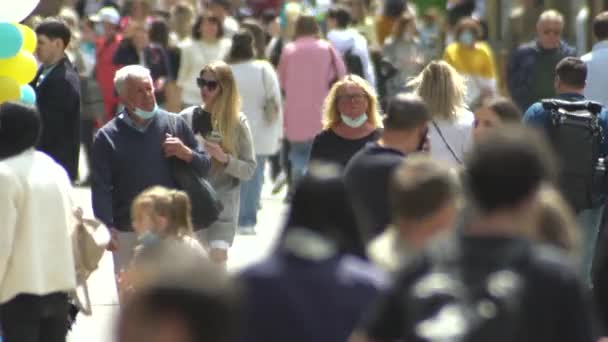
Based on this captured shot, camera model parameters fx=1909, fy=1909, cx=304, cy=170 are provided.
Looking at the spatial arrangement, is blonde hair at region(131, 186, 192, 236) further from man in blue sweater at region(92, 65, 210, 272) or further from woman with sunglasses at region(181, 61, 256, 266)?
woman with sunglasses at region(181, 61, 256, 266)

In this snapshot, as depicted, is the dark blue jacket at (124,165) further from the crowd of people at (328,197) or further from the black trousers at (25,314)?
the black trousers at (25,314)

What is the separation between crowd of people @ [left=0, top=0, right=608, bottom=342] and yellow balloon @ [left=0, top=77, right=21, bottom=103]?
17cm

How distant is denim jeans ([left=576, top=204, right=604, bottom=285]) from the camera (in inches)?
410

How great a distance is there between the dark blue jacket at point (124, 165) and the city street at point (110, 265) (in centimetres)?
53

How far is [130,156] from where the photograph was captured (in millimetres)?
9383

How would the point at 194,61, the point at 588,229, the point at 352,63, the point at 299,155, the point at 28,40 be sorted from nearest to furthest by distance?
the point at 28,40 → the point at 588,229 → the point at 299,155 → the point at 194,61 → the point at 352,63

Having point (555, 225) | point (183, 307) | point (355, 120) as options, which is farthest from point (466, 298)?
point (355, 120)

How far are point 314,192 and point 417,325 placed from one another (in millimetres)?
904

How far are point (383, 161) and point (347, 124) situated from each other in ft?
5.89

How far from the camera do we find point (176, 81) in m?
17.0

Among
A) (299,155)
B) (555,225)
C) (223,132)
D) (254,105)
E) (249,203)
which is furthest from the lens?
(299,155)

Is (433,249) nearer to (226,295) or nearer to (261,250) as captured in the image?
(226,295)

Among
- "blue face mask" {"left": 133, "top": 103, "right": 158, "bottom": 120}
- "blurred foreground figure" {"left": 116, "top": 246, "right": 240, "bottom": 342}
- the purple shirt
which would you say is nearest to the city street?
the purple shirt

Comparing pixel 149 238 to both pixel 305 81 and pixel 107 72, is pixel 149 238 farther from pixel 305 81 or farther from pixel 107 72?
pixel 107 72
